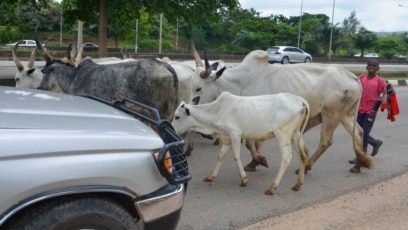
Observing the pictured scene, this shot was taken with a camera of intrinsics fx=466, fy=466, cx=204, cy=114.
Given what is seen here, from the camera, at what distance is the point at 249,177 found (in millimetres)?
5820

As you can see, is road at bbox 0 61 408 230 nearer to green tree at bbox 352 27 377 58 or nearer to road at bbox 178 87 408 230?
road at bbox 178 87 408 230

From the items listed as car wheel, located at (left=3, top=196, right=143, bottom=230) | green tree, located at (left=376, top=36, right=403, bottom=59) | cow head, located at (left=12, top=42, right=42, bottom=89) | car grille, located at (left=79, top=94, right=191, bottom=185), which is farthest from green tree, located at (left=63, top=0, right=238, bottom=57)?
green tree, located at (left=376, top=36, right=403, bottom=59)

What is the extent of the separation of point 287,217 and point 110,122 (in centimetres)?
234

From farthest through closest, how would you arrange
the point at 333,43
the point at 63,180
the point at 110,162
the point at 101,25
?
the point at 333,43
the point at 101,25
the point at 110,162
the point at 63,180

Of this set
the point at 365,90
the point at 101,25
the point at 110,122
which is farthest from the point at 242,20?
the point at 110,122

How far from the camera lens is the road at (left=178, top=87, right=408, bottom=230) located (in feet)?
14.7

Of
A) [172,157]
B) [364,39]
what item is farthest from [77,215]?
[364,39]

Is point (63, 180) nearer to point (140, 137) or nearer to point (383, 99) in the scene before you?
point (140, 137)

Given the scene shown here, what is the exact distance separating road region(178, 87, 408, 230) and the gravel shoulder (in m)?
0.13

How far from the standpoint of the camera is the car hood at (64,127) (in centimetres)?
234

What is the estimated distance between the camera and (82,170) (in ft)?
7.93

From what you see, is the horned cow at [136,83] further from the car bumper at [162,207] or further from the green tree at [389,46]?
the green tree at [389,46]

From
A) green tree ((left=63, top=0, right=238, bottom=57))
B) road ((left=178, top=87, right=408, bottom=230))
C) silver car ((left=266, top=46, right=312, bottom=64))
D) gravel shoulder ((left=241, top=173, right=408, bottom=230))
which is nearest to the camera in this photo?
gravel shoulder ((left=241, top=173, right=408, bottom=230))

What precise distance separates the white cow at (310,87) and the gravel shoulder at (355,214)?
3.24ft
